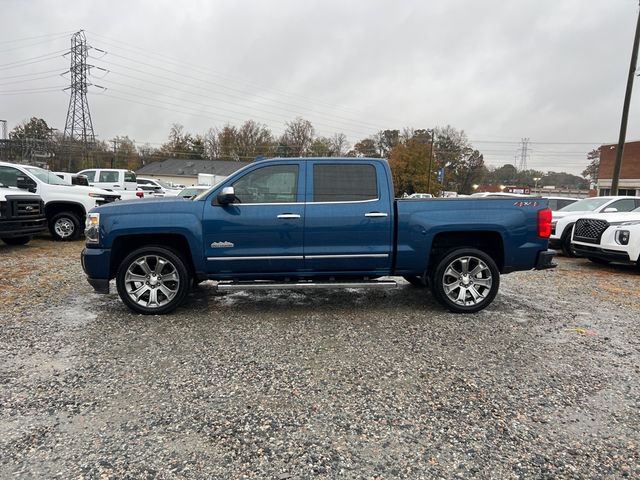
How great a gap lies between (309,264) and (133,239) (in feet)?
6.97

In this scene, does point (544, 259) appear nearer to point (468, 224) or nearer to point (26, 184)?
point (468, 224)

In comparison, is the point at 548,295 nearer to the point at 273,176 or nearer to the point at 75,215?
the point at 273,176

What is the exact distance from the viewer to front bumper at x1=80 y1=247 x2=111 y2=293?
4.75 metres

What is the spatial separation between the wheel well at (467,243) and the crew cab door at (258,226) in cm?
173

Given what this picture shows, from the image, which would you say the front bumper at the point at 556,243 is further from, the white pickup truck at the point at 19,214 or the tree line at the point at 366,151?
the tree line at the point at 366,151

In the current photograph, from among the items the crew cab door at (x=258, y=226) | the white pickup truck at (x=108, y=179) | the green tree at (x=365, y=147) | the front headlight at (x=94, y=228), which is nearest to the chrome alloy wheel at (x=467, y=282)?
the crew cab door at (x=258, y=226)

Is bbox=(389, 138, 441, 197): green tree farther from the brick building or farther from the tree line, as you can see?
the brick building

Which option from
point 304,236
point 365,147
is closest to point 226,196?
point 304,236

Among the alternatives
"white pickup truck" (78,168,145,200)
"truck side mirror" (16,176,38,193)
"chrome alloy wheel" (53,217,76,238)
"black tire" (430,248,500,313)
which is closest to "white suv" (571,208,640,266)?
"black tire" (430,248,500,313)

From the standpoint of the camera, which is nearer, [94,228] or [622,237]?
[94,228]

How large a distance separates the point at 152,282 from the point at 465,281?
12.5ft

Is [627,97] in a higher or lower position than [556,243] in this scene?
higher

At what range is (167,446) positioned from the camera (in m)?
2.53

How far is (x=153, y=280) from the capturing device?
4891 mm
